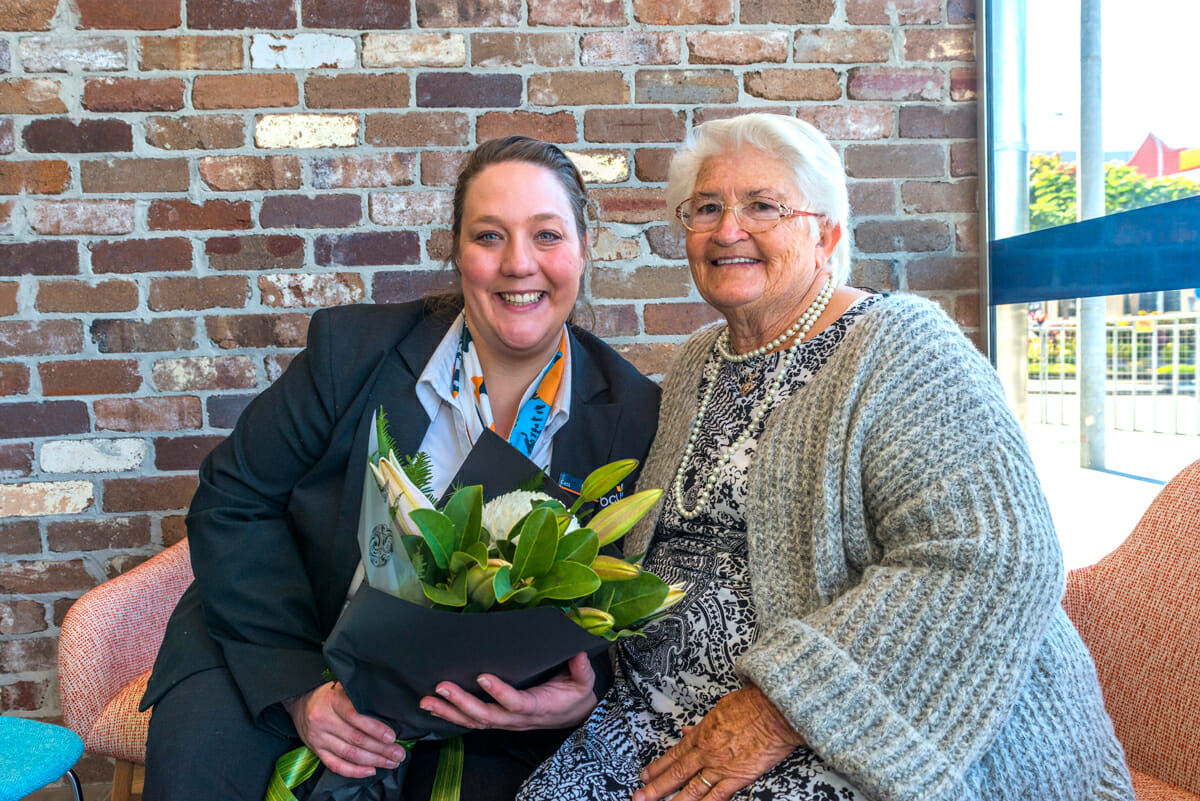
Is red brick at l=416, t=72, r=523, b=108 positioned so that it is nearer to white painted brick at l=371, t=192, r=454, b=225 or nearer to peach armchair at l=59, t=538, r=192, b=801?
white painted brick at l=371, t=192, r=454, b=225

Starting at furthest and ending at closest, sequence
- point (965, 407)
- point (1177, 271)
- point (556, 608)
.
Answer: point (1177, 271), point (965, 407), point (556, 608)

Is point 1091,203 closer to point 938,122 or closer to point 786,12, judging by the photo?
point 938,122

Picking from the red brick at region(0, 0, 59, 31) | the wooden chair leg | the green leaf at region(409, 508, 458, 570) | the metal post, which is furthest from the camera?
the red brick at region(0, 0, 59, 31)

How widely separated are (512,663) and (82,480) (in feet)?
5.36

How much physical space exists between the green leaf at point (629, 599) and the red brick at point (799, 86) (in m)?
1.56

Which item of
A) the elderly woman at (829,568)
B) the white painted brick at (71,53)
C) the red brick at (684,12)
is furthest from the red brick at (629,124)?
the white painted brick at (71,53)

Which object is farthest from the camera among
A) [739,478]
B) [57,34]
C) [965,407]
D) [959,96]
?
[959,96]

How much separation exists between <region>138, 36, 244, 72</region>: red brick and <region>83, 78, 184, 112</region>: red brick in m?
0.04

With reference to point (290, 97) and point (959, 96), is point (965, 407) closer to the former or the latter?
point (959, 96)

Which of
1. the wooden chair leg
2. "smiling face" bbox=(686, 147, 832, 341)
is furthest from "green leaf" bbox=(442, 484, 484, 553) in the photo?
the wooden chair leg

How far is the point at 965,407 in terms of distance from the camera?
1.21 meters

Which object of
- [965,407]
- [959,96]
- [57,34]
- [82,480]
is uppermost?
[57,34]

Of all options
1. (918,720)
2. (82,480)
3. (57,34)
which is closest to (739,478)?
(918,720)

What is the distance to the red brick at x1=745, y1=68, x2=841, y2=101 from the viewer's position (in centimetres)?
227
